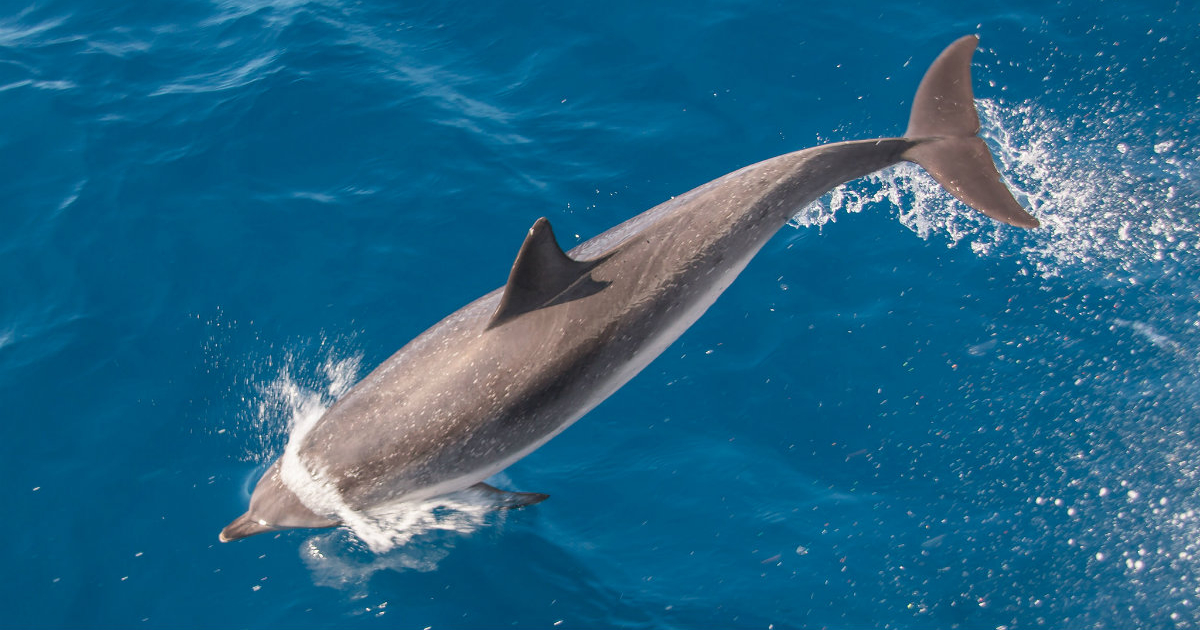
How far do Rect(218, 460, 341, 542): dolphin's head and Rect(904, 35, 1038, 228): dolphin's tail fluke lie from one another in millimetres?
6583

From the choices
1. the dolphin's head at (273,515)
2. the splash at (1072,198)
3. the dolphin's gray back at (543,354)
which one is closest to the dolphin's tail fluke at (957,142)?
the dolphin's gray back at (543,354)

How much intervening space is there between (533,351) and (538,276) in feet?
2.05

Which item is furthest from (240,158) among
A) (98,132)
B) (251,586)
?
(251,586)

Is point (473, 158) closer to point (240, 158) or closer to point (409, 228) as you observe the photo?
point (409, 228)

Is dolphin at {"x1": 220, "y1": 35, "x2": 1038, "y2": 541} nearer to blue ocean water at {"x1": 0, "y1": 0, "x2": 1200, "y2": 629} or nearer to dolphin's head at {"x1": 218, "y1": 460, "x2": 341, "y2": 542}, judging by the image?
dolphin's head at {"x1": 218, "y1": 460, "x2": 341, "y2": 542}

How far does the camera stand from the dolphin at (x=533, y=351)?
689 cm

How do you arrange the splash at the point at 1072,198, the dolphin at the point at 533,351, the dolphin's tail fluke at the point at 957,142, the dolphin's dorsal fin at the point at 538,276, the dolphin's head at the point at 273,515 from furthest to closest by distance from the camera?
1. the splash at the point at 1072,198
2. the dolphin's tail fluke at the point at 957,142
3. the dolphin's head at the point at 273,515
4. the dolphin at the point at 533,351
5. the dolphin's dorsal fin at the point at 538,276

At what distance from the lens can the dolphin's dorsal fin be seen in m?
6.54

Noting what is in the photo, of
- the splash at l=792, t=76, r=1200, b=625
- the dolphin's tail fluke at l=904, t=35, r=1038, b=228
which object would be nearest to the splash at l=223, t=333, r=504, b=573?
the splash at l=792, t=76, r=1200, b=625

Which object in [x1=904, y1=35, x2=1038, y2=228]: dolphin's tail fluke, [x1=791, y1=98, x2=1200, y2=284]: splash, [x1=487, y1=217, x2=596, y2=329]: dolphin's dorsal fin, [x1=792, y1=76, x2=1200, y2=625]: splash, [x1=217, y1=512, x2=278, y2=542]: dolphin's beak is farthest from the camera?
[x1=791, y1=98, x2=1200, y2=284]: splash

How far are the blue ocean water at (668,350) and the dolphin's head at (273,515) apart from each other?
0.50 m

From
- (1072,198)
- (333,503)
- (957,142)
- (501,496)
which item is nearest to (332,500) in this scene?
(333,503)

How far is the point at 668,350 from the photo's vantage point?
929cm

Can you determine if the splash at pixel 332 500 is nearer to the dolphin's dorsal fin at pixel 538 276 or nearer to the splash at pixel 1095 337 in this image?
the dolphin's dorsal fin at pixel 538 276
